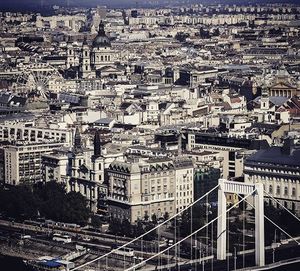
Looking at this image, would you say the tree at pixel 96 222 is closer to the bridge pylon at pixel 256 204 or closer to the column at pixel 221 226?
the column at pixel 221 226

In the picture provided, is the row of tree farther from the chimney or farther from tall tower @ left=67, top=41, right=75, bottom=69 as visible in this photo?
tall tower @ left=67, top=41, right=75, bottom=69

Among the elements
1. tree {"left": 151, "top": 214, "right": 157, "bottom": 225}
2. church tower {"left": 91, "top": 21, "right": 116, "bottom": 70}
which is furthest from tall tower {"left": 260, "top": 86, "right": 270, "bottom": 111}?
tree {"left": 151, "top": 214, "right": 157, "bottom": 225}

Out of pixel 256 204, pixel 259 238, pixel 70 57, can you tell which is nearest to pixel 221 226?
pixel 259 238

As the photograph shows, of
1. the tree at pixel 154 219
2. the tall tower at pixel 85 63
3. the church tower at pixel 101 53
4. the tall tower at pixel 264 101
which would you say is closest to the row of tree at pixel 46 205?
the tree at pixel 154 219

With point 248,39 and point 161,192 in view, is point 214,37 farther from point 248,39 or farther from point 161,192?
point 161,192

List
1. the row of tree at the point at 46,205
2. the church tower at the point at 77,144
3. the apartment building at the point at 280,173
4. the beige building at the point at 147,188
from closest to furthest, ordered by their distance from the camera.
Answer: the beige building at the point at 147,188
the row of tree at the point at 46,205
the apartment building at the point at 280,173
the church tower at the point at 77,144
